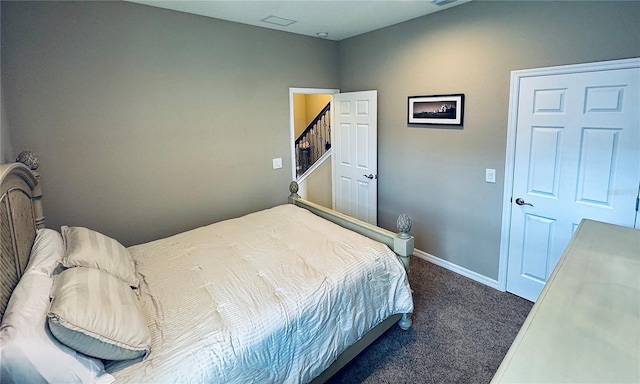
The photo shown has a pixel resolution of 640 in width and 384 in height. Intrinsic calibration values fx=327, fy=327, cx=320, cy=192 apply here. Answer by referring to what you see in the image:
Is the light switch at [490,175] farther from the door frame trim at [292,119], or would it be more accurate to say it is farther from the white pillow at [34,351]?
the white pillow at [34,351]

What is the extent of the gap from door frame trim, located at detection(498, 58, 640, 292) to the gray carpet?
368mm

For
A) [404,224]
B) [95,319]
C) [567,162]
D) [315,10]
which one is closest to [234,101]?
[315,10]

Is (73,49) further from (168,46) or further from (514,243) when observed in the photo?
(514,243)

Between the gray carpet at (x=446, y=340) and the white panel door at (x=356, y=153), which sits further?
the white panel door at (x=356, y=153)

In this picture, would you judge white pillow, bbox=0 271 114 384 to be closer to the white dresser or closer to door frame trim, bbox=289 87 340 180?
the white dresser

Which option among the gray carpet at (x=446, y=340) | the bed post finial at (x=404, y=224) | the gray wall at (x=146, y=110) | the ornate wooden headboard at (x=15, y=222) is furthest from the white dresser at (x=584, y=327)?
the gray wall at (x=146, y=110)

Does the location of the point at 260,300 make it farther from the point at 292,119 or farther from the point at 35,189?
the point at 292,119

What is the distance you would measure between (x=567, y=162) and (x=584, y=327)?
2001 mm

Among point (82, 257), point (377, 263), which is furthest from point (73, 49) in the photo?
point (377, 263)

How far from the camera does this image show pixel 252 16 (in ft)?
10.5

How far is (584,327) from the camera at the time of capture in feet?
3.36

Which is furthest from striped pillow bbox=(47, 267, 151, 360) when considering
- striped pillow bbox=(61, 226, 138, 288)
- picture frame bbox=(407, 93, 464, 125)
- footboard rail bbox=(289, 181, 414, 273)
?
picture frame bbox=(407, 93, 464, 125)

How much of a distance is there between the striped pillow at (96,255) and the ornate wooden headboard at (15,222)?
180 mm

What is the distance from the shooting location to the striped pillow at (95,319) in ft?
4.20
